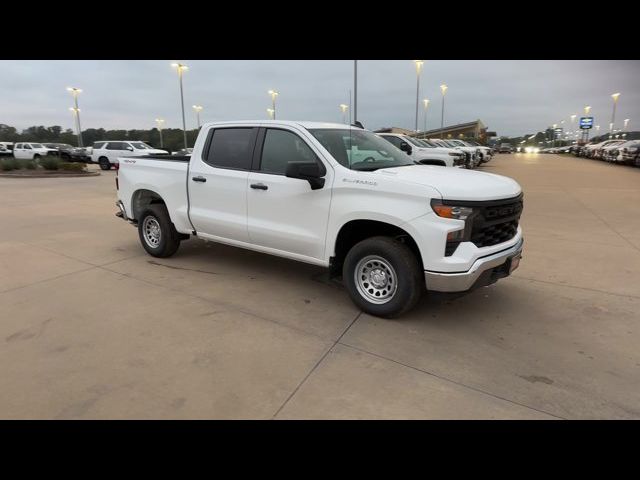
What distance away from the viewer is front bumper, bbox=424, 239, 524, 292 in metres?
3.88

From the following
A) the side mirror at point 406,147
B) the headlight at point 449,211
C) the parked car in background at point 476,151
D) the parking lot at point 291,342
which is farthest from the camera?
the parked car in background at point 476,151

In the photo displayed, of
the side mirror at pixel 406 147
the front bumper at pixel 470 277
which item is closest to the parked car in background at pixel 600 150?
the side mirror at pixel 406 147

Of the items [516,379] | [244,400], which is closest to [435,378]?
[516,379]

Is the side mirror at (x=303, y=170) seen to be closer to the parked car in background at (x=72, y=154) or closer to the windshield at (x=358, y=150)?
the windshield at (x=358, y=150)

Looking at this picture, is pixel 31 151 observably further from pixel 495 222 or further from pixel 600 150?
pixel 600 150

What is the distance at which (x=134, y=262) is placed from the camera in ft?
20.6

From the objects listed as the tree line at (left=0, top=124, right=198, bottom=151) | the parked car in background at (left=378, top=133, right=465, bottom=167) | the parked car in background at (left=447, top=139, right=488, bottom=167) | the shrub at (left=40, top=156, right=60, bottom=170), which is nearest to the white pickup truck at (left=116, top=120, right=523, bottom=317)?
the parked car in background at (left=378, top=133, right=465, bottom=167)

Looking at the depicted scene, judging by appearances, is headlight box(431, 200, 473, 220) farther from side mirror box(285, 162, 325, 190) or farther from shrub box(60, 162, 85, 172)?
shrub box(60, 162, 85, 172)

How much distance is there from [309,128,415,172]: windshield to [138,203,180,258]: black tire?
8.71 ft

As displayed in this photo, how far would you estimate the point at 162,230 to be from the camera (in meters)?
6.28

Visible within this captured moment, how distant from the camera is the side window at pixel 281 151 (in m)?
4.89

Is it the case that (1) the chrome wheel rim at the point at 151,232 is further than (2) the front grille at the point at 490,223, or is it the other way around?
(1) the chrome wheel rim at the point at 151,232

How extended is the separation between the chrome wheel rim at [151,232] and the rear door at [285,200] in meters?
1.98
